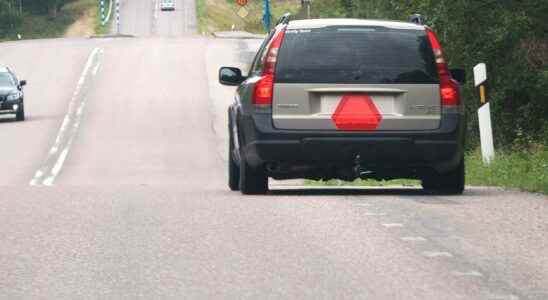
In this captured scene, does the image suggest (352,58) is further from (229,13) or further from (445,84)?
(229,13)

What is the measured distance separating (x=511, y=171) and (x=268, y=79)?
5299mm

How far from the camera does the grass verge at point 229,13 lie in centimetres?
10341

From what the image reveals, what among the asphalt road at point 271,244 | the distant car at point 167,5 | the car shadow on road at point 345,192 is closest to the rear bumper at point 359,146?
the asphalt road at point 271,244

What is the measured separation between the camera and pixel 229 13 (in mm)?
111312

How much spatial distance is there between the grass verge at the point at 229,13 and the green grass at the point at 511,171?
73369mm

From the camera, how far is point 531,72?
88.2 ft

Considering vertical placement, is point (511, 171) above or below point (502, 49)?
above

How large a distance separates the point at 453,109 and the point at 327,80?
3.86ft

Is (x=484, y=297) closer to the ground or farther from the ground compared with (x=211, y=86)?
farther from the ground

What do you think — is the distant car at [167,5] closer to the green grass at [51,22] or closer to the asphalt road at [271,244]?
the green grass at [51,22]

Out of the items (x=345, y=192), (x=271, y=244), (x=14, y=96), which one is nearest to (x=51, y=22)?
(x=14, y=96)

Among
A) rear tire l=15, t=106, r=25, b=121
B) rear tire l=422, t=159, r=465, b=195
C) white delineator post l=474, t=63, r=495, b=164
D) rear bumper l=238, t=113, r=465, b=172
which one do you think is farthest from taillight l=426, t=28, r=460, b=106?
rear tire l=15, t=106, r=25, b=121

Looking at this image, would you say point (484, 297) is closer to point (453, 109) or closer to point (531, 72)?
point (453, 109)

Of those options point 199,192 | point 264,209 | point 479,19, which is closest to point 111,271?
point 264,209
